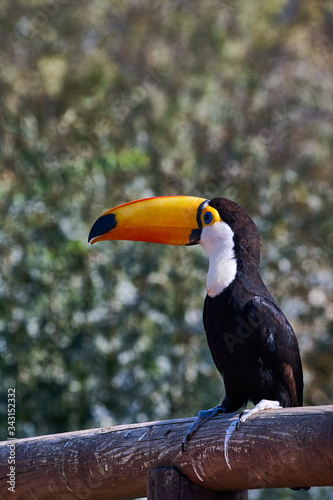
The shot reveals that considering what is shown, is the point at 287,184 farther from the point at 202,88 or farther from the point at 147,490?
the point at 147,490

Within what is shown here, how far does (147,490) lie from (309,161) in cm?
493

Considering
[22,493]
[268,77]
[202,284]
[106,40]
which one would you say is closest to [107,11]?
[106,40]

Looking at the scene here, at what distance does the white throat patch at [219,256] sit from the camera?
2854mm

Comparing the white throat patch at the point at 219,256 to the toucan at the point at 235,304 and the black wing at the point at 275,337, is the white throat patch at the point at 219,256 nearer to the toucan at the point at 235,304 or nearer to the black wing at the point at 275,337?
the toucan at the point at 235,304

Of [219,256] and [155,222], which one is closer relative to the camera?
[219,256]

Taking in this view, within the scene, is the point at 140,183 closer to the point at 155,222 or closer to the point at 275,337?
the point at 155,222

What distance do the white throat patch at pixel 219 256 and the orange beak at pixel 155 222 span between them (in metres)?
0.09

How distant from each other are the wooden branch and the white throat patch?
66cm

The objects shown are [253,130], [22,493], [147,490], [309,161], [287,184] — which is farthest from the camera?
[253,130]

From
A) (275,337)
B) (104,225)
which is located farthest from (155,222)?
(275,337)

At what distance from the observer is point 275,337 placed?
2.77 meters

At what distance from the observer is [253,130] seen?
7570 mm

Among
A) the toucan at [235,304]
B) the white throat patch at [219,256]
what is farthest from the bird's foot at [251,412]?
the white throat patch at [219,256]

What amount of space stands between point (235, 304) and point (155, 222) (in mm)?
575
